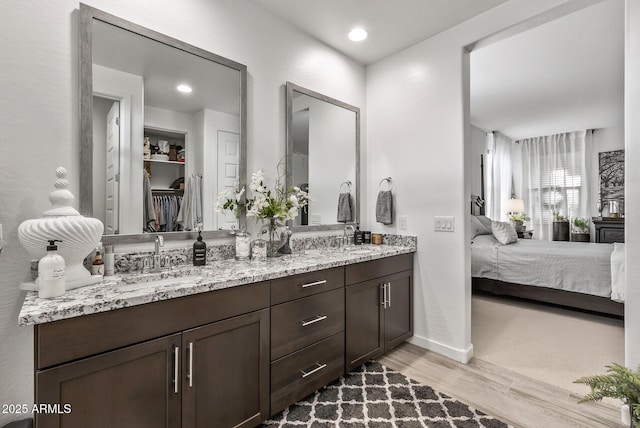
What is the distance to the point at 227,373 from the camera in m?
1.47

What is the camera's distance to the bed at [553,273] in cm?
326

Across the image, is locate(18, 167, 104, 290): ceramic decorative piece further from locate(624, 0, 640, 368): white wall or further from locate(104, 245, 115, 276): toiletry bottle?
locate(624, 0, 640, 368): white wall

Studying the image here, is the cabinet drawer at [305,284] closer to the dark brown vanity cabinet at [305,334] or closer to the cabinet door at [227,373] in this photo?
the dark brown vanity cabinet at [305,334]

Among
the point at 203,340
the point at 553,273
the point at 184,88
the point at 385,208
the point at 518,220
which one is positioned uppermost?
the point at 184,88

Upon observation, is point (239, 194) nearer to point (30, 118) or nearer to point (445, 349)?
point (30, 118)

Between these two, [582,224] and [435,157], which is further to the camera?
[582,224]

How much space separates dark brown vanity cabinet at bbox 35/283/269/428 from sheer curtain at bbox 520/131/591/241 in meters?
7.28

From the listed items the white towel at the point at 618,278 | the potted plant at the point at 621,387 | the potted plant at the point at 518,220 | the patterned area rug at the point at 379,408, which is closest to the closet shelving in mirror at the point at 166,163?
the patterned area rug at the point at 379,408

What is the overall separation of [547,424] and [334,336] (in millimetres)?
1281

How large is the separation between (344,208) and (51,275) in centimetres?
216

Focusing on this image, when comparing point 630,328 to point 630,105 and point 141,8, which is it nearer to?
point 630,105

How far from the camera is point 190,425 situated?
1347 millimetres

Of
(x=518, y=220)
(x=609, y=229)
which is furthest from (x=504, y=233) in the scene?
(x=609, y=229)

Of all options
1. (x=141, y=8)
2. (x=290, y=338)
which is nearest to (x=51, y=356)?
(x=290, y=338)
